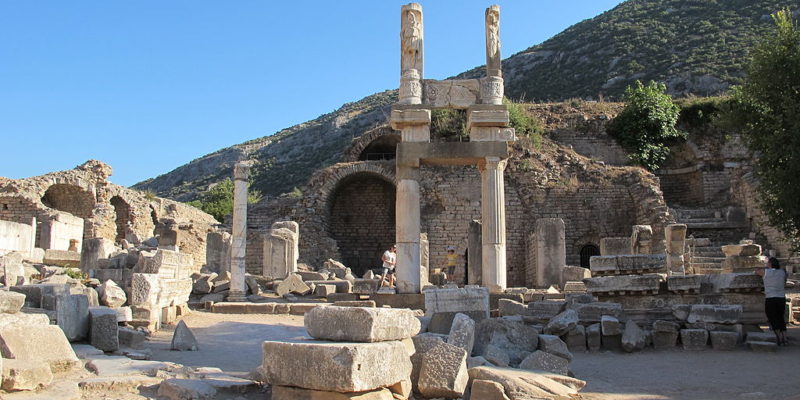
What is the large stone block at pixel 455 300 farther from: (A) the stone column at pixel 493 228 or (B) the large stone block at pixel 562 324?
(A) the stone column at pixel 493 228

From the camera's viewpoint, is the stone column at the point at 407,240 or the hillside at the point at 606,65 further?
the hillside at the point at 606,65

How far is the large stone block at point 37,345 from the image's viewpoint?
5.52 m

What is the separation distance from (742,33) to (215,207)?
115 ft

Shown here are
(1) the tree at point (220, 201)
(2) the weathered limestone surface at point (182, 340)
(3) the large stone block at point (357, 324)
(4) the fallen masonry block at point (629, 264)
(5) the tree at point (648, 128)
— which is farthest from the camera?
(1) the tree at point (220, 201)

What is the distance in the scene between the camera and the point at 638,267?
37.9ft

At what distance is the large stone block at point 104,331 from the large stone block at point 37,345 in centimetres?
141

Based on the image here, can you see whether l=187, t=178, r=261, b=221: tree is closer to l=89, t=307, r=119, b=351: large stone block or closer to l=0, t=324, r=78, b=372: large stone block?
l=89, t=307, r=119, b=351: large stone block

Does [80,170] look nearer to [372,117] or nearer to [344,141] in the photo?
[344,141]

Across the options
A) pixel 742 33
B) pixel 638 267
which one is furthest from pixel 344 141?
pixel 638 267

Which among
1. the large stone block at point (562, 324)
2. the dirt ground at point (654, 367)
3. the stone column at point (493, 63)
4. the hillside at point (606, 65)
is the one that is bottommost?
the dirt ground at point (654, 367)

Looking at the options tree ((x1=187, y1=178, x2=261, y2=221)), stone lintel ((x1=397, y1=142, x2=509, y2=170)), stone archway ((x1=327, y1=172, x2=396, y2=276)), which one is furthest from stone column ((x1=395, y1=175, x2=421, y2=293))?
tree ((x1=187, y1=178, x2=261, y2=221))

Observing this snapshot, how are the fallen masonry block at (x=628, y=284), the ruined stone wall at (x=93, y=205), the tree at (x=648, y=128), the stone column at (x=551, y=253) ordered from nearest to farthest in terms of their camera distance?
the fallen masonry block at (x=628, y=284), the stone column at (x=551, y=253), the ruined stone wall at (x=93, y=205), the tree at (x=648, y=128)

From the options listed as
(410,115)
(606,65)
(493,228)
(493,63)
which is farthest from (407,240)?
(606,65)

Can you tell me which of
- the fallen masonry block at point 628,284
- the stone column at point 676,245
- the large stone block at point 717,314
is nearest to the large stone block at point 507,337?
the large stone block at point 717,314
